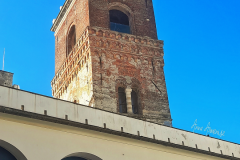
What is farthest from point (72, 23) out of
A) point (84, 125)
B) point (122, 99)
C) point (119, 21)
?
point (84, 125)

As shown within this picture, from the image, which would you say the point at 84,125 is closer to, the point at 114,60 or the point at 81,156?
the point at 81,156

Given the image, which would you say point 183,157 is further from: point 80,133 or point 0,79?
point 0,79

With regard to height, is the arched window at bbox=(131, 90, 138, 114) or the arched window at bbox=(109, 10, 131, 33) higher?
the arched window at bbox=(109, 10, 131, 33)

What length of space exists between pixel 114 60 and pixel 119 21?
164 inches

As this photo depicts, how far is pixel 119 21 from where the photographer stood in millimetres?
26750

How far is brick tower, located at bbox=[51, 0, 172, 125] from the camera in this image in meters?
22.4

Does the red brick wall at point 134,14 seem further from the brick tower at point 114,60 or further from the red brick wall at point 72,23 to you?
the red brick wall at point 72,23

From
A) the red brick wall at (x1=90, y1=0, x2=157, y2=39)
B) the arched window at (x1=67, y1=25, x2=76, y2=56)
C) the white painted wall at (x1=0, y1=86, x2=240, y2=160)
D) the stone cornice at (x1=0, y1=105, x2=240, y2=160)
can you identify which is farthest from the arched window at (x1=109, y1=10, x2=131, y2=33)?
the stone cornice at (x1=0, y1=105, x2=240, y2=160)

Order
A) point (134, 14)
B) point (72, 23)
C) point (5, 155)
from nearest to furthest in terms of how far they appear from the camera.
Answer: point (5, 155) < point (134, 14) < point (72, 23)

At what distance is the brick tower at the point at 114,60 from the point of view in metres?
22.4

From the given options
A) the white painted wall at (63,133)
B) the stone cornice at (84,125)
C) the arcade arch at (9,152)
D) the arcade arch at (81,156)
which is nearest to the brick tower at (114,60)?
the white painted wall at (63,133)

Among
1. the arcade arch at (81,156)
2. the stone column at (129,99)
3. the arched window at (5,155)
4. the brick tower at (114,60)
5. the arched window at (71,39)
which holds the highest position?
the arched window at (71,39)

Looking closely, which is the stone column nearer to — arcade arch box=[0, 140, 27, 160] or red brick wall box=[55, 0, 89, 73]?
red brick wall box=[55, 0, 89, 73]

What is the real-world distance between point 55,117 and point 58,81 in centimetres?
1559
